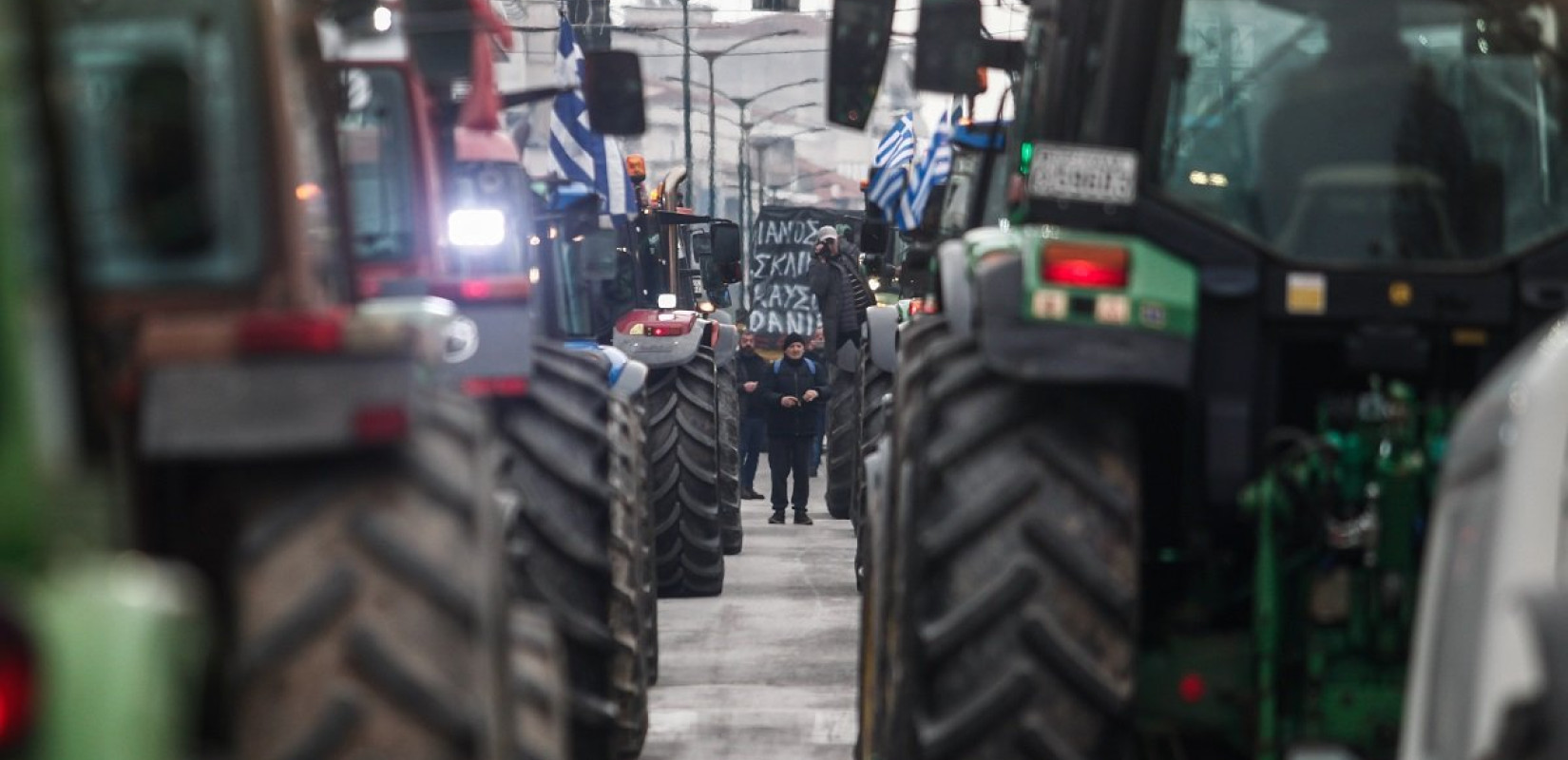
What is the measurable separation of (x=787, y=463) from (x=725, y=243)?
204 cm

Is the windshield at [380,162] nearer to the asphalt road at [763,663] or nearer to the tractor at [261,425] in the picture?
the asphalt road at [763,663]

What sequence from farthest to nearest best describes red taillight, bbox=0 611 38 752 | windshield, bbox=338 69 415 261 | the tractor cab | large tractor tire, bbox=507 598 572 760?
the tractor cab < windshield, bbox=338 69 415 261 < large tractor tire, bbox=507 598 572 760 < red taillight, bbox=0 611 38 752

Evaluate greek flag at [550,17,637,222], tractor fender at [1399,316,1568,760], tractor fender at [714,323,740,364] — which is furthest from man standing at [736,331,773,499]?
tractor fender at [1399,316,1568,760]

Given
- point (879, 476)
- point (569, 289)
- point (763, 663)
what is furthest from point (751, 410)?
point (879, 476)

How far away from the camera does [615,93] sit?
9375 millimetres

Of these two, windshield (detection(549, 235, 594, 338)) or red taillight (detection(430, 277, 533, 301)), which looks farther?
windshield (detection(549, 235, 594, 338))

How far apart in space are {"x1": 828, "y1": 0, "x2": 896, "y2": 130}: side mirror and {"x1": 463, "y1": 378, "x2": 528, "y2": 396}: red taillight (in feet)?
5.01

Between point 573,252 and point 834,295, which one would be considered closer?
point 573,252

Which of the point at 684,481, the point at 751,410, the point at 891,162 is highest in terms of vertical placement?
the point at 891,162

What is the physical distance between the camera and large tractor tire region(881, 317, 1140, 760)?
5.96 metres

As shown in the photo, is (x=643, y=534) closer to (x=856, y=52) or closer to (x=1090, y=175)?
(x=856, y=52)

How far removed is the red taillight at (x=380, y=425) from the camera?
400cm

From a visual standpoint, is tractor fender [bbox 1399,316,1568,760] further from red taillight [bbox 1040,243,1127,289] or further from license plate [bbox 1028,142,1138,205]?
license plate [bbox 1028,142,1138,205]

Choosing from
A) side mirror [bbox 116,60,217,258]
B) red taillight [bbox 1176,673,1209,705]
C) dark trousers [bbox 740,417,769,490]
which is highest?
side mirror [bbox 116,60,217,258]
